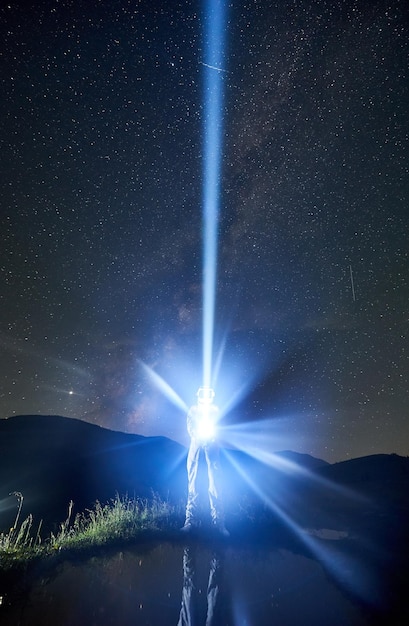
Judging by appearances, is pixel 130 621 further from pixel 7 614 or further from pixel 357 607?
pixel 357 607

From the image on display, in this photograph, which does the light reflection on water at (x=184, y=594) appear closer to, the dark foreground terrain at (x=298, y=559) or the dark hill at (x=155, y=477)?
the dark foreground terrain at (x=298, y=559)

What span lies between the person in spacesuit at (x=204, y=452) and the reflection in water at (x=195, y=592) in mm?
1553

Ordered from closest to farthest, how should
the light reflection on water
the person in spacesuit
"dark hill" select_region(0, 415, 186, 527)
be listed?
the light reflection on water
the person in spacesuit
"dark hill" select_region(0, 415, 186, 527)

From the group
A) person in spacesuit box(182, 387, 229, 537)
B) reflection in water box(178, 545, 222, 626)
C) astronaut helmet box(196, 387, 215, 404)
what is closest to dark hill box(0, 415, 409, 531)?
person in spacesuit box(182, 387, 229, 537)

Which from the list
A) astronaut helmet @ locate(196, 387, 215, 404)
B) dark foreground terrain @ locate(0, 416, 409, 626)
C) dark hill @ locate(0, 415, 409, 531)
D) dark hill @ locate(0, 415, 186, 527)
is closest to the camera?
dark foreground terrain @ locate(0, 416, 409, 626)

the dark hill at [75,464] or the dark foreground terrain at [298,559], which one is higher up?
the dark foreground terrain at [298,559]

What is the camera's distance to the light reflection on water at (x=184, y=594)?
2410mm

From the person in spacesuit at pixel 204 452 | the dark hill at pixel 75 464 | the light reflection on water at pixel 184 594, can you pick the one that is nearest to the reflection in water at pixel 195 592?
the light reflection on water at pixel 184 594

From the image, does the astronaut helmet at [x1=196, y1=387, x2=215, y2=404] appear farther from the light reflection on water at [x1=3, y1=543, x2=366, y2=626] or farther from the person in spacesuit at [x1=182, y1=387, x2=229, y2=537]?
the light reflection on water at [x1=3, y1=543, x2=366, y2=626]

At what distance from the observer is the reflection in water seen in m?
2.43

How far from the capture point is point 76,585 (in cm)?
284

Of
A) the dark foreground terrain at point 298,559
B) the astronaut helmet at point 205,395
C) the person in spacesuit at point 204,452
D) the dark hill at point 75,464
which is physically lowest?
the dark hill at point 75,464

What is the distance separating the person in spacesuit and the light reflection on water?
167 cm

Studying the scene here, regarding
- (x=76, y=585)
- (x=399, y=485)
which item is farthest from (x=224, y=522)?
(x=399, y=485)
